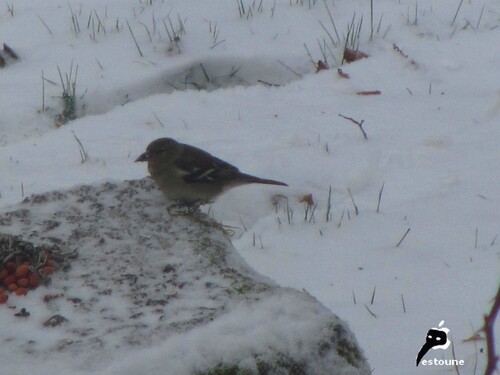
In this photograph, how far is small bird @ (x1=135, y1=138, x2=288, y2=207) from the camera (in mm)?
4566

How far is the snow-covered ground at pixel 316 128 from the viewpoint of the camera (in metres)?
4.37

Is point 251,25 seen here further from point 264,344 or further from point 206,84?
point 264,344

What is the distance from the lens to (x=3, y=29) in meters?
7.47

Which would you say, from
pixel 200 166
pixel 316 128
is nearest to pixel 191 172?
pixel 200 166

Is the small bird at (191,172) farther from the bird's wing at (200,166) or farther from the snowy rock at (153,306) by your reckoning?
the snowy rock at (153,306)

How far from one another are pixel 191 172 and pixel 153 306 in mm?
1880

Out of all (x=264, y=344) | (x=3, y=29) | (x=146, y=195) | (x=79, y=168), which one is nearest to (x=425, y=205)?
(x=146, y=195)

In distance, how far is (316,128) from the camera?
604cm

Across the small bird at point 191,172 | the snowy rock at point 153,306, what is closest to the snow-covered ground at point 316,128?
the small bird at point 191,172

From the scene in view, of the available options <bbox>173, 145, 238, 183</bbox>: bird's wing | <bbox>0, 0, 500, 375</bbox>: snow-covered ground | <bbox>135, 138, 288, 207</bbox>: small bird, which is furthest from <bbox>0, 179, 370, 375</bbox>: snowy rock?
<bbox>0, 0, 500, 375</bbox>: snow-covered ground

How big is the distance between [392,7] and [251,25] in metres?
1.22

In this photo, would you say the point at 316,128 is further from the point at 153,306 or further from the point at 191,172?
the point at 153,306

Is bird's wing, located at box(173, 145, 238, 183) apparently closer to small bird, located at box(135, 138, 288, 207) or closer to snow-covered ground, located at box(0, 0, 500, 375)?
small bird, located at box(135, 138, 288, 207)

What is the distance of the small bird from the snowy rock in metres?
0.52
